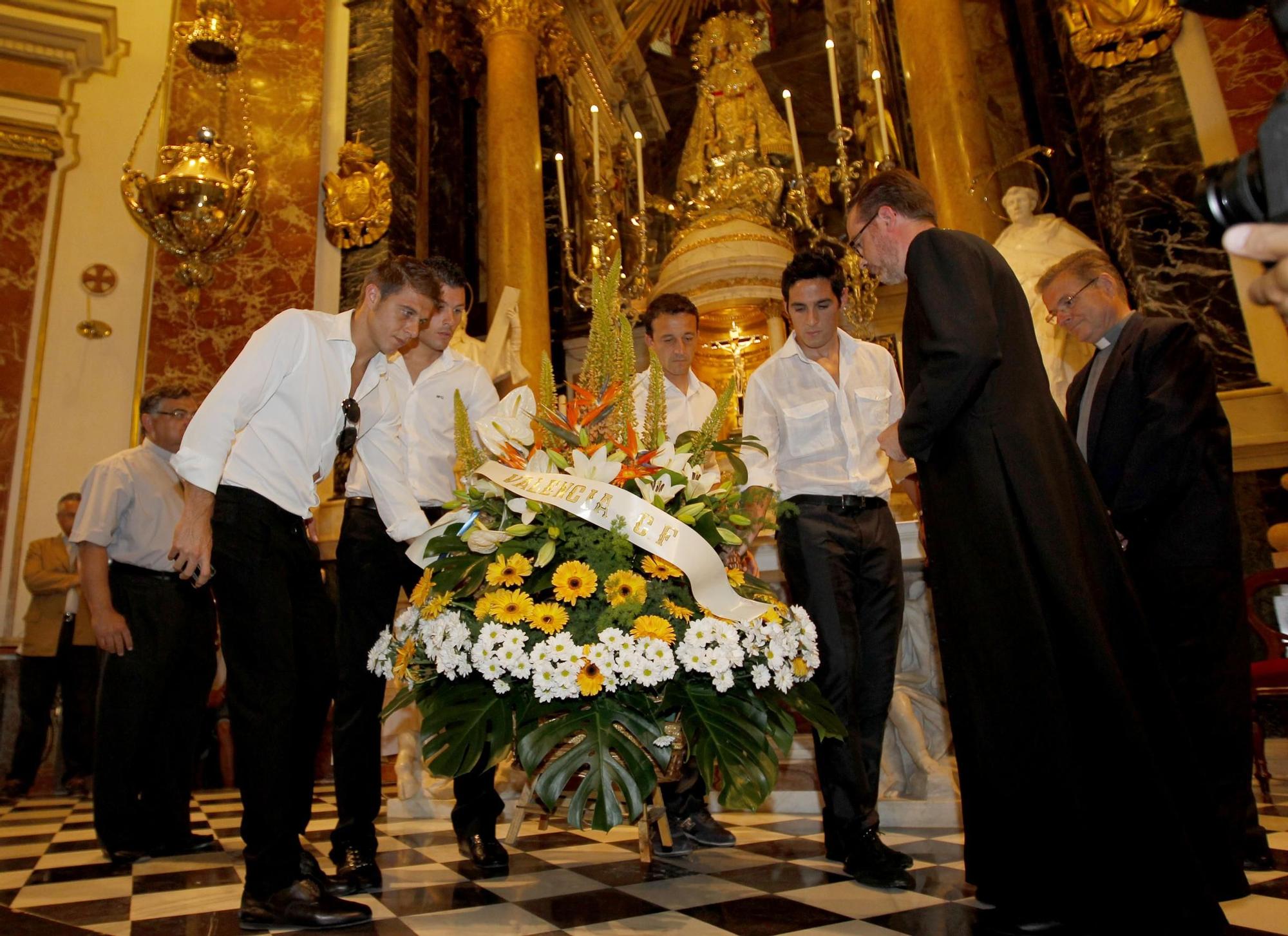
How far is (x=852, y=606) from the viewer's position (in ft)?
8.48

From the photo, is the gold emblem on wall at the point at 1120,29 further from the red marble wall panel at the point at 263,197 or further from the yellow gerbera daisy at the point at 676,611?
the red marble wall panel at the point at 263,197

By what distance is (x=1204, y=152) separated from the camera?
16.6 feet

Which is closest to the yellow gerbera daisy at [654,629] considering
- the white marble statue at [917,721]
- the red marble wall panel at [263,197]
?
the white marble statue at [917,721]

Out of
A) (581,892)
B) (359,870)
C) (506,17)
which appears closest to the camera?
(581,892)

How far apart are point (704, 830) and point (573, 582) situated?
1262mm

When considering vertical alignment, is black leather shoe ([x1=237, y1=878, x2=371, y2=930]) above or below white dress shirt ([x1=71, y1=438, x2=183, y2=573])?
below

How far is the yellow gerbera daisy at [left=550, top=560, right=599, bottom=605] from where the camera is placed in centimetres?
203

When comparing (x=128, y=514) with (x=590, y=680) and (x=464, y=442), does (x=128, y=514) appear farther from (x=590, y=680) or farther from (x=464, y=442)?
(x=590, y=680)

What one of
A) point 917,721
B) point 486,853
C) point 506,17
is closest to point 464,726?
point 486,853

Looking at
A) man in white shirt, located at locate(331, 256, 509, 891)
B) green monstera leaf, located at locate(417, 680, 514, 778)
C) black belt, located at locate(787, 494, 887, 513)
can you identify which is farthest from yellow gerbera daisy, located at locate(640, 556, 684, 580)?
man in white shirt, located at locate(331, 256, 509, 891)

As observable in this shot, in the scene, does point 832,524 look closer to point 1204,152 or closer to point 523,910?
point 523,910

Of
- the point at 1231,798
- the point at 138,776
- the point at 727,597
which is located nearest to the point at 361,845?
the point at 727,597

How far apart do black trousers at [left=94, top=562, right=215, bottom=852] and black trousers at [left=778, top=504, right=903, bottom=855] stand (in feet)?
7.99

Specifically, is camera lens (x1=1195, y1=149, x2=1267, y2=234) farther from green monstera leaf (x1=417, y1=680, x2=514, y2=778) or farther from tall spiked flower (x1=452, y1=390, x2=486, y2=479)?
tall spiked flower (x1=452, y1=390, x2=486, y2=479)
